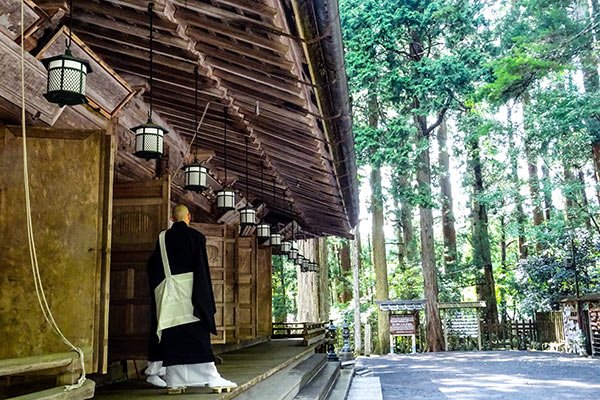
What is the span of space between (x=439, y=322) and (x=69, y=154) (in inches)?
697

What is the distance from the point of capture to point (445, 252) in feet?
81.4

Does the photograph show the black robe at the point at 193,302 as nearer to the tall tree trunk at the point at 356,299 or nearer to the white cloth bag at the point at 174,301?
the white cloth bag at the point at 174,301

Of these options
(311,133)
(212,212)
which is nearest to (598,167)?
(212,212)

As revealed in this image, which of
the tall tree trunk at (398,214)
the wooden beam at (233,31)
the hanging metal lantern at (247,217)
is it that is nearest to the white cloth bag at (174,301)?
the wooden beam at (233,31)

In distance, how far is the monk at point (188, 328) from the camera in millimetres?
4234

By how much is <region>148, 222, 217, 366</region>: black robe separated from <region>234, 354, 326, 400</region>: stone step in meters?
0.64

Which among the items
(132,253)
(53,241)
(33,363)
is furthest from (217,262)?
(33,363)

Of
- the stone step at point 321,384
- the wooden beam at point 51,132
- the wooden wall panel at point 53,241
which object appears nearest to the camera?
the wooden wall panel at point 53,241

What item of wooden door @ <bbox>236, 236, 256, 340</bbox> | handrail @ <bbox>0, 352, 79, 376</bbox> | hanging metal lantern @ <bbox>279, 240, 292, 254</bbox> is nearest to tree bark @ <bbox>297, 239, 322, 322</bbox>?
hanging metal lantern @ <bbox>279, 240, 292, 254</bbox>

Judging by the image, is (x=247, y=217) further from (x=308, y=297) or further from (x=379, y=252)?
(x=379, y=252)

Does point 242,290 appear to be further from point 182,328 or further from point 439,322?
point 439,322

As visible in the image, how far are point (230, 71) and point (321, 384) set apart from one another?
4.87 meters

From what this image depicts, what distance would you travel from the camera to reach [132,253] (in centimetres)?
507

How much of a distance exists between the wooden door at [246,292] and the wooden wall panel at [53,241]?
5.02 metres
